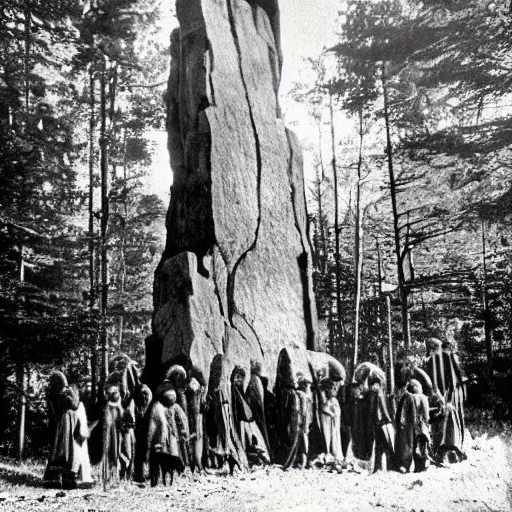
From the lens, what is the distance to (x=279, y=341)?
695 centimetres

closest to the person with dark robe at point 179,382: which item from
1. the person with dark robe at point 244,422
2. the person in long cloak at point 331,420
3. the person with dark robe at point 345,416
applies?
the person with dark robe at point 244,422

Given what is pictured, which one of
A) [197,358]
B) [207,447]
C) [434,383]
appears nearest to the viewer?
[207,447]

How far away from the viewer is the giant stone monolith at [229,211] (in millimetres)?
6344

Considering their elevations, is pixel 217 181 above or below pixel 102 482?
above

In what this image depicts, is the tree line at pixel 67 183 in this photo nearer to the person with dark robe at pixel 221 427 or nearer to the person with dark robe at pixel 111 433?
the person with dark robe at pixel 111 433

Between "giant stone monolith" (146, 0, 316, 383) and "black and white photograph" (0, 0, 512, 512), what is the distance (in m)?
0.03

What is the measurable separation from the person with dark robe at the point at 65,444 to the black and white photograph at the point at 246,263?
19 millimetres

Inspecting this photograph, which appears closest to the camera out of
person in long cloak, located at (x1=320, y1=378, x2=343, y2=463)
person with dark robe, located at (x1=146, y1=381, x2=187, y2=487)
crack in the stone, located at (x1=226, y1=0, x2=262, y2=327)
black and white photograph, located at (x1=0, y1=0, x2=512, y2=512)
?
person with dark robe, located at (x1=146, y1=381, x2=187, y2=487)

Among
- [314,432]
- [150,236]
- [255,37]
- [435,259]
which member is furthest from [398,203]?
[314,432]

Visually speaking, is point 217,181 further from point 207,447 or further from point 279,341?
point 207,447

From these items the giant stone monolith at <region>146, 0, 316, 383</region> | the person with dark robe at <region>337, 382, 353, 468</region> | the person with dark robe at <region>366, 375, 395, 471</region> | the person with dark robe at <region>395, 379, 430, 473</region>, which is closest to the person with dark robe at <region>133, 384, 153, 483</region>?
the giant stone monolith at <region>146, 0, 316, 383</region>

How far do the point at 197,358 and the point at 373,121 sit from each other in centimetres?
921

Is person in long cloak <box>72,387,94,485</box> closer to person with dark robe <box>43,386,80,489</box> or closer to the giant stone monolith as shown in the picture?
person with dark robe <box>43,386,80,489</box>

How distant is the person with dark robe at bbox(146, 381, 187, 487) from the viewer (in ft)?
16.0
